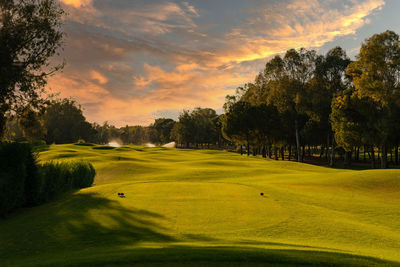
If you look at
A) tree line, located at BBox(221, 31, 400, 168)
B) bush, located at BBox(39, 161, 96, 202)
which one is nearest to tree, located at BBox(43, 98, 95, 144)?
tree line, located at BBox(221, 31, 400, 168)

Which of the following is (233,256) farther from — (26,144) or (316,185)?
(316,185)

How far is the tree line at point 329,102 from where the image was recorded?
1690 inches

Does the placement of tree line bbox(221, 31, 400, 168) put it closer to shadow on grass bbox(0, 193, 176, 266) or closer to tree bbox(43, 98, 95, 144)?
shadow on grass bbox(0, 193, 176, 266)

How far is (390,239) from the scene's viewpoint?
909cm

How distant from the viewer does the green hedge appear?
11.8 metres

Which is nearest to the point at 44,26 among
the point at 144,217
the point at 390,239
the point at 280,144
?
the point at 144,217

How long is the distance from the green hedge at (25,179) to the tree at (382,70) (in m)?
44.7

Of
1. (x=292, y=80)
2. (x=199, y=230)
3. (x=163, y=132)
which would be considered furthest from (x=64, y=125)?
(x=199, y=230)

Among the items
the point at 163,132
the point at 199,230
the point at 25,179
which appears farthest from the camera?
the point at 163,132

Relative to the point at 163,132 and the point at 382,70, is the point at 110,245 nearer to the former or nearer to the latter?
the point at 382,70

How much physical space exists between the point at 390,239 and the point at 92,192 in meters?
13.6

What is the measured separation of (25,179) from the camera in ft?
44.9

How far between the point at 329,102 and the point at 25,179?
5718 centimetres

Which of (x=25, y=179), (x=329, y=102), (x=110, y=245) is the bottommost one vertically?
(x=110, y=245)
